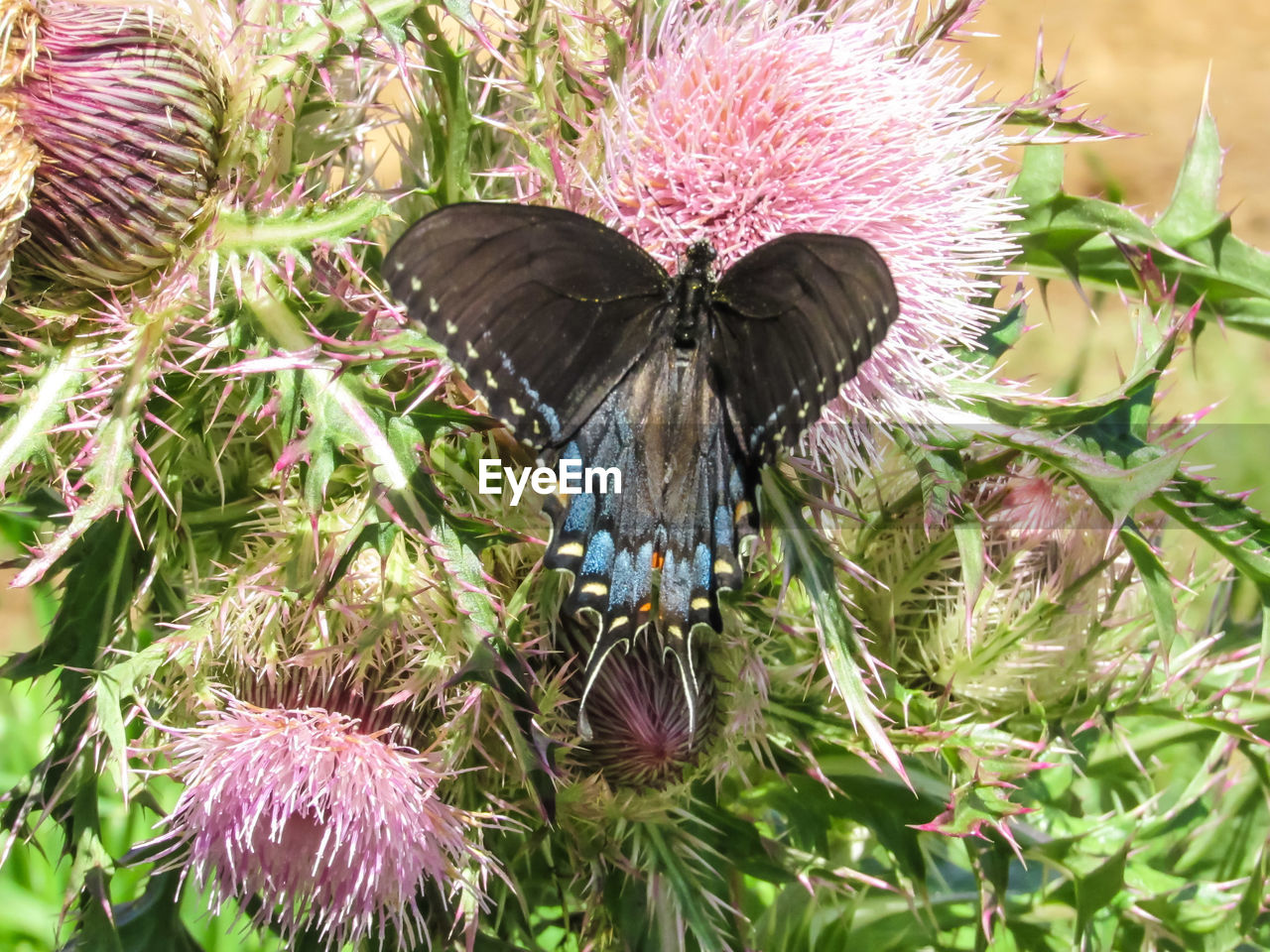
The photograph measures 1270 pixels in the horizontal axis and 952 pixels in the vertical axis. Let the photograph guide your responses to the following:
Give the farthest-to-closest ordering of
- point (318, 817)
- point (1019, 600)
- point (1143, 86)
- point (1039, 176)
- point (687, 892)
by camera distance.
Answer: point (1143, 86) < point (1039, 176) < point (1019, 600) < point (687, 892) < point (318, 817)

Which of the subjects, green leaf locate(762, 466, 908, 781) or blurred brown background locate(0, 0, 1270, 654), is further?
blurred brown background locate(0, 0, 1270, 654)

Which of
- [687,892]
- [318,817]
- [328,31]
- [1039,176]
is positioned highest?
[328,31]

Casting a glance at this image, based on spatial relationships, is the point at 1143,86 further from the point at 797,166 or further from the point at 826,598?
the point at 826,598

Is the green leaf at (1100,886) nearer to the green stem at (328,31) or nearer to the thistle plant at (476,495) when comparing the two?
the thistle plant at (476,495)

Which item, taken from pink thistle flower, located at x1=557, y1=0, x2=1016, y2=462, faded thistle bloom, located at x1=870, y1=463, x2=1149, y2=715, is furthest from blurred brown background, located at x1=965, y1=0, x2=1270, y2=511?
pink thistle flower, located at x1=557, y1=0, x2=1016, y2=462

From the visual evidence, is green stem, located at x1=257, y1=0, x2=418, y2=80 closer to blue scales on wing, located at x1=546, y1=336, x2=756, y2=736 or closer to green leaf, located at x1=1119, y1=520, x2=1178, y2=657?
blue scales on wing, located at x1=546, y1=336, x2=756, y2=736

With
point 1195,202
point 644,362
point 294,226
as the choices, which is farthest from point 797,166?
point 1195,202
